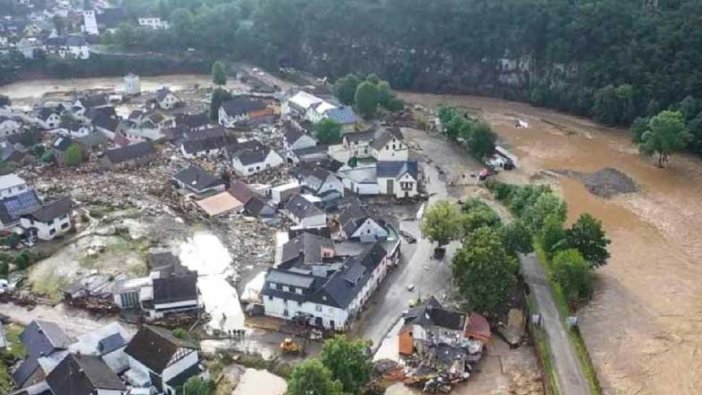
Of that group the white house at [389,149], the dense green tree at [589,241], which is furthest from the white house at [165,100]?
the dense green tree at [589,241]

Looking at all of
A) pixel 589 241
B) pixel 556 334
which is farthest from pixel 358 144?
pixel 556 334

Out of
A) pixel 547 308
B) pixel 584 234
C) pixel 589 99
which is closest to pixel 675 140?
pixel 589 99

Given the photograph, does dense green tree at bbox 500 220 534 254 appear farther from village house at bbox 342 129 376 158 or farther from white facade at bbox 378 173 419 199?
village house at bbox 342 129 376 158

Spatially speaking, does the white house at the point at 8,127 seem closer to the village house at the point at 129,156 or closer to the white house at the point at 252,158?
the village house at the point at 129,156

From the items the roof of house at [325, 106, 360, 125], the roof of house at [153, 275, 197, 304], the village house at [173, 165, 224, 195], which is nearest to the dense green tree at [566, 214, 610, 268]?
the roof of house at [153, 275, 197, 304]

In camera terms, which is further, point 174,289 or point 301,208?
point 301,208

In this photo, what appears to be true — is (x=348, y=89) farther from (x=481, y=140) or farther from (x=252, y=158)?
(x=252, y=158)

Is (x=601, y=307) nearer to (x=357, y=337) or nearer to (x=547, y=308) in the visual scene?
(x=547, y=308)
